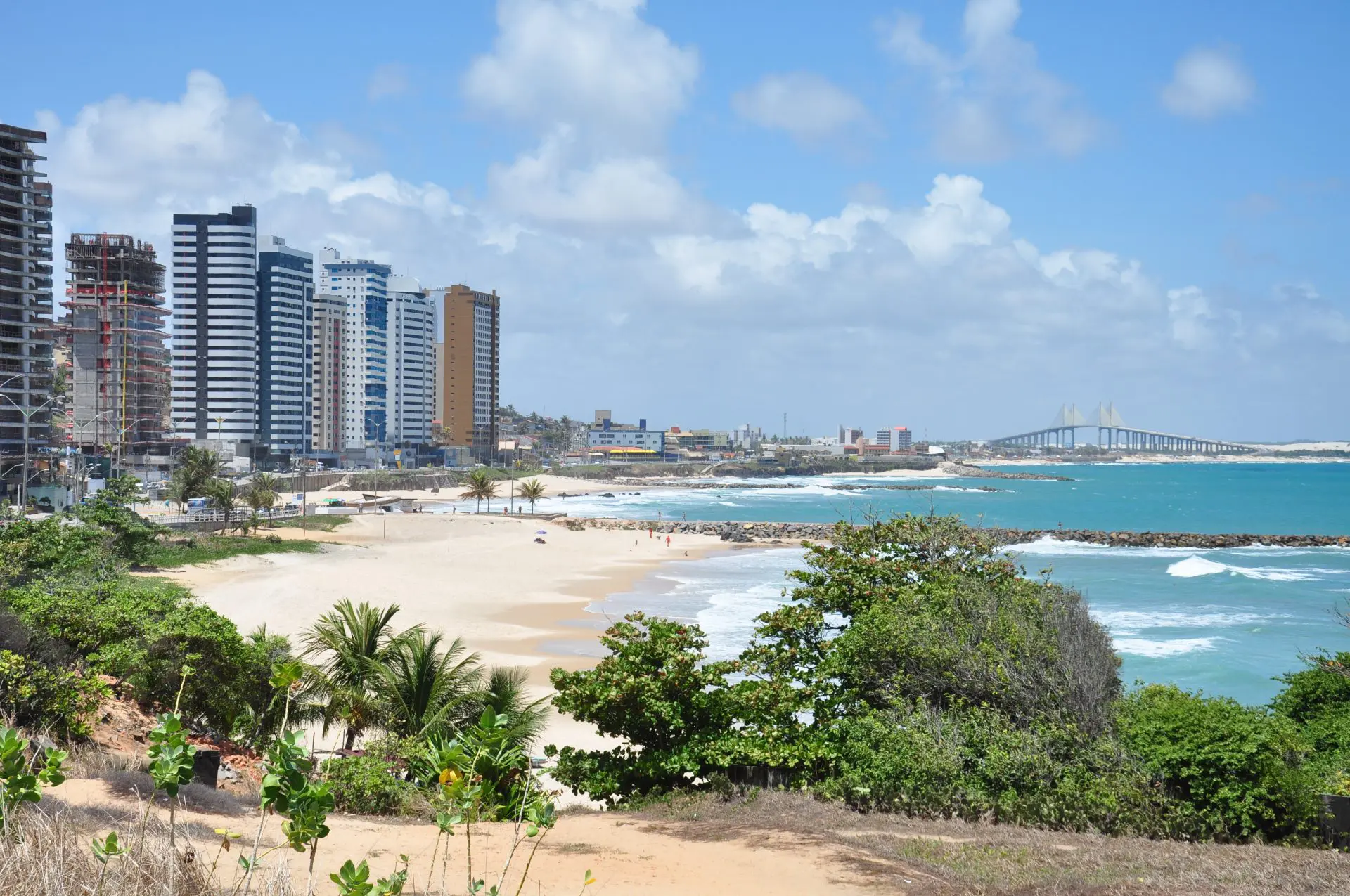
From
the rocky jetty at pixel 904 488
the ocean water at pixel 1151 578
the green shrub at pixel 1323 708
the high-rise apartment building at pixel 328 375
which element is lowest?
the ocean water at pixel 1151 578

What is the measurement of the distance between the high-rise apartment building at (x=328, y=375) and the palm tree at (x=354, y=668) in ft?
434

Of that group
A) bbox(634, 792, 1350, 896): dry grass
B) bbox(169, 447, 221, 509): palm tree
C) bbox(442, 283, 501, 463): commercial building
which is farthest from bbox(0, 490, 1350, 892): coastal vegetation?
bbox(442, 283, 501, 463): commercial building

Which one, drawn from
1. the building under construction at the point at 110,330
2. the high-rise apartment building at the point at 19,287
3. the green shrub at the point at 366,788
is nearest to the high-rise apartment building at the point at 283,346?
the building under construction at the point at 110,330

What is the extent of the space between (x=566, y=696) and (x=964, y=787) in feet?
16.4

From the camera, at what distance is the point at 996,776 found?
40.8ft

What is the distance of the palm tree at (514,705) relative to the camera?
1291cm

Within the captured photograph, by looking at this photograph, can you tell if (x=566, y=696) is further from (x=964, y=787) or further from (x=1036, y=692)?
(x=1036, y=692)

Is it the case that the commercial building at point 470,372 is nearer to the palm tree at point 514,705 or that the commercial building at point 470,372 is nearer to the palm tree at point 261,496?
the palm tree at point 261,496

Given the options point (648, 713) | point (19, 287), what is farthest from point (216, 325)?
point (648, 713)

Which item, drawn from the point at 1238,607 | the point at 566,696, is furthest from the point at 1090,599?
the point at 566,696

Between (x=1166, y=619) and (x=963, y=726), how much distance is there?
26298 millimetres

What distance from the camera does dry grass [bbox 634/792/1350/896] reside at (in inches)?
338

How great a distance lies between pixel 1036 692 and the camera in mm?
13945

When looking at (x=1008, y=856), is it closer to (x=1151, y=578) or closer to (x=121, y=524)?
(x=121, y=524)
